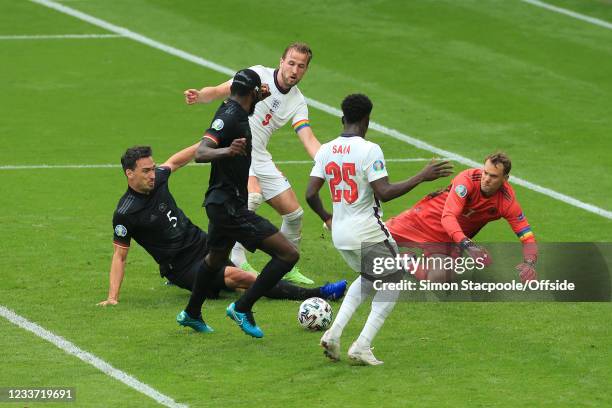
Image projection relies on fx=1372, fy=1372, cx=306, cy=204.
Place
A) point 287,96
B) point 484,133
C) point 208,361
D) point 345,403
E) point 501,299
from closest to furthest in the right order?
point 345,403
point 208,361
point 501,299
point 287,96
point 484,133

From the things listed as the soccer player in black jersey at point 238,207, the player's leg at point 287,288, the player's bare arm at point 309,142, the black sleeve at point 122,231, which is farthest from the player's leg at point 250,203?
the soccer player in black jersey at point 238,207

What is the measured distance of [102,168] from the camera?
19.8m

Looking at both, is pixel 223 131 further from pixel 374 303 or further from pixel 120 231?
pixel 120 231

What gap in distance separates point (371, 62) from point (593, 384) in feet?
47.6

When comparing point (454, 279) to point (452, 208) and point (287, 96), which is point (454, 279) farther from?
point (287, 96)

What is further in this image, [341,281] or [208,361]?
[341,281]

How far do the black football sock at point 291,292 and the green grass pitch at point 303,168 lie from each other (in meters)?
0.11

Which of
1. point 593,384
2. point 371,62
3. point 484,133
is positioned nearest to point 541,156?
point 484,133

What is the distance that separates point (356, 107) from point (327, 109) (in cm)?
1132

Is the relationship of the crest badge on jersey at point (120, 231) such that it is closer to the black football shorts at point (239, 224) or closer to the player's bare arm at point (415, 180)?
the black football shorts at point (239, 224)

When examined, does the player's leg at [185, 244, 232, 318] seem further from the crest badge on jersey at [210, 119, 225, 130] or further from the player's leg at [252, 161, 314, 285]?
the player's leg at [252, 161, 314, 285]

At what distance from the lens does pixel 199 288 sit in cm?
1239

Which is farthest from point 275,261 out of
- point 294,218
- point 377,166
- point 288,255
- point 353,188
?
point 294,218

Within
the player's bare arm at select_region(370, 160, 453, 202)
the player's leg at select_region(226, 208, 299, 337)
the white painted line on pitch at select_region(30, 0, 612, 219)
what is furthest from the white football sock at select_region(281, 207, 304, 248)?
the white painted line on pitch at select_region(30, 0, 612, 219)
